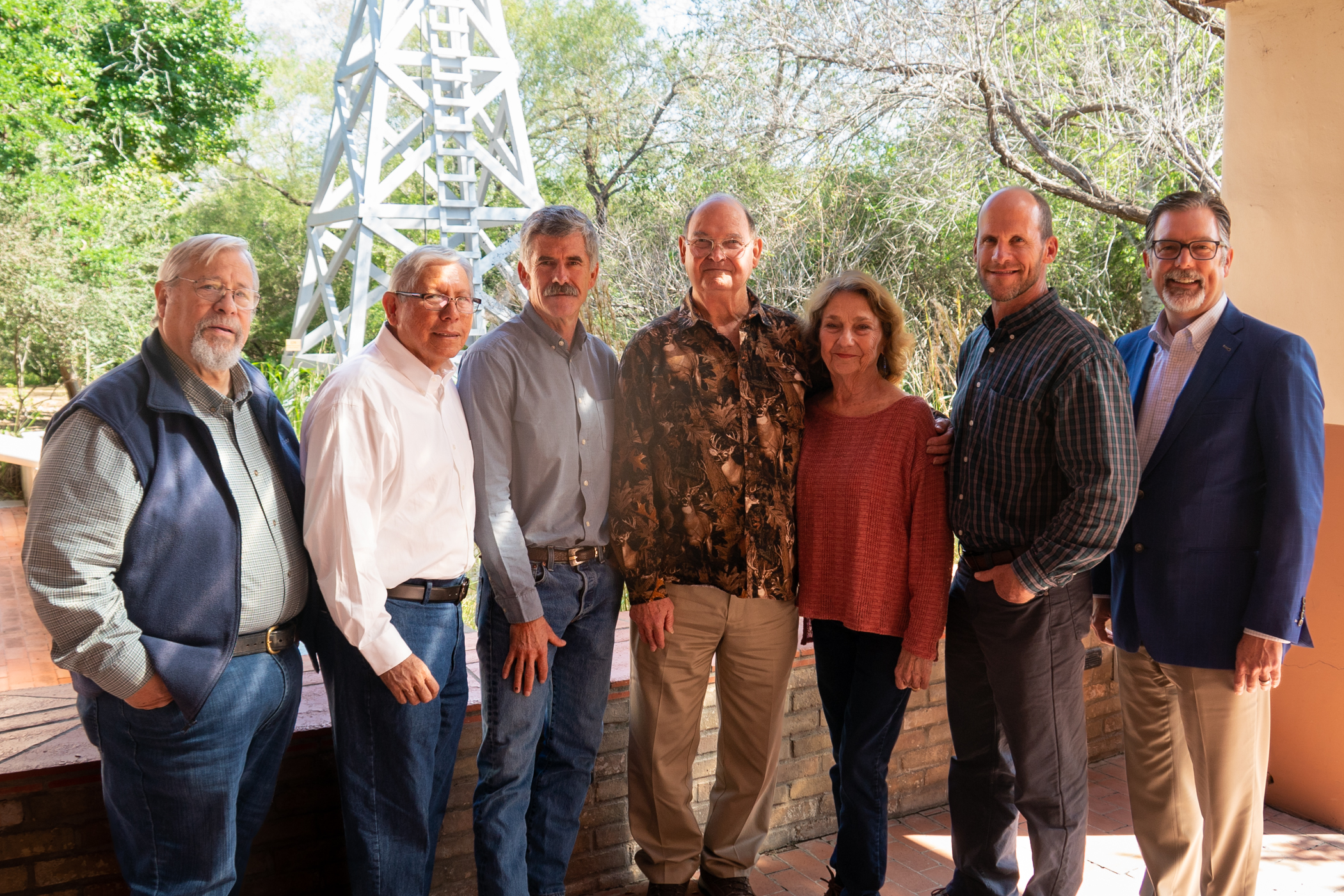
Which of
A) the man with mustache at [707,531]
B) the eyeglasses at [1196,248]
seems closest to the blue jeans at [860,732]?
the man with mustache at [707,531]

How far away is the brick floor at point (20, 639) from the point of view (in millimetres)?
5215

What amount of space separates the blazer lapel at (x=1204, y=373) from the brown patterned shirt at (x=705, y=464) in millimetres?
927

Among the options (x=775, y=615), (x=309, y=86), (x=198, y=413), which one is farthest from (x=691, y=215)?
(x=309, y=86)

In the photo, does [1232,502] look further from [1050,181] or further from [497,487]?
[1050,181]

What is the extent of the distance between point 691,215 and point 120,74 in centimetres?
1889

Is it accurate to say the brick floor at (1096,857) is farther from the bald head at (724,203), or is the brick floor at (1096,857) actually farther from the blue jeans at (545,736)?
the bald head at (724,203)

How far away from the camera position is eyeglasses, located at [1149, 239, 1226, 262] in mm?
2463

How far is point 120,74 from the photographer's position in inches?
699

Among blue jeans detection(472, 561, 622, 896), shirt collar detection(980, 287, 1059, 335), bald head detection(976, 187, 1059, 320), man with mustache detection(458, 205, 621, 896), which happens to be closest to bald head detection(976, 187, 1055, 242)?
bald head detection(976, 187, 1059, 320)

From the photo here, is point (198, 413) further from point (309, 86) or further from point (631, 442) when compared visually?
point (309, 86)

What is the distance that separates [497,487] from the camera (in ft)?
7.98

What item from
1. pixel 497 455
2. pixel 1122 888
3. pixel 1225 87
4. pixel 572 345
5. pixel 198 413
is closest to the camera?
pixel 198 413

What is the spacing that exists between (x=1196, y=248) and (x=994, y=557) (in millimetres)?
909

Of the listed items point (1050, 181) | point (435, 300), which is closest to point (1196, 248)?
point (435, 300)
